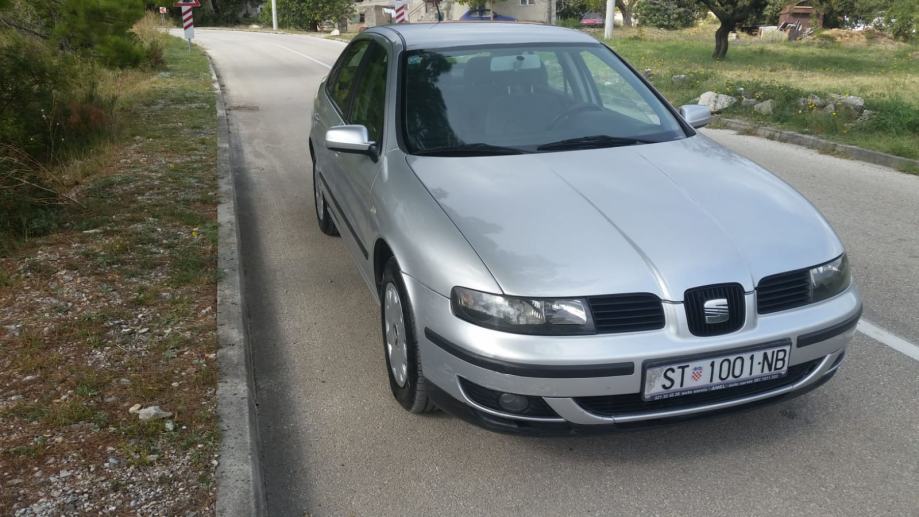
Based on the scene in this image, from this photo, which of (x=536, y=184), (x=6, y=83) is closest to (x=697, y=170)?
(x=536, y=184)

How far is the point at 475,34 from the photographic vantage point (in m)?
4.91

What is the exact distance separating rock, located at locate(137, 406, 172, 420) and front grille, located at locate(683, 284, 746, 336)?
229 centimetres

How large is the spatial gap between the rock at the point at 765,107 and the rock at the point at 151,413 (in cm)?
1056

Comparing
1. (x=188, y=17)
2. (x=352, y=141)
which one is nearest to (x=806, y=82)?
(x=352, y=141)

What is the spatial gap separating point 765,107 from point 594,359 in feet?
34.1

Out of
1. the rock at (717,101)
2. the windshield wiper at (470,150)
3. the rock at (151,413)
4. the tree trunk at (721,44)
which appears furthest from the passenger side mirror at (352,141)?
the tree trunk at (721,44)

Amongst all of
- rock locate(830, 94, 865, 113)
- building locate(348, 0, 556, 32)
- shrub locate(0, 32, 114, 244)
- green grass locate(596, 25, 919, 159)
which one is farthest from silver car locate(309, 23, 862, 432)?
building locate(348, 0, 556, 32)

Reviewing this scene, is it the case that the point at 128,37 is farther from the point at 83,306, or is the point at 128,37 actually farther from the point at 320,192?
the point at 83,306

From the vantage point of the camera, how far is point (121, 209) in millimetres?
6891

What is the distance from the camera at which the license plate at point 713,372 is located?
2.96 m

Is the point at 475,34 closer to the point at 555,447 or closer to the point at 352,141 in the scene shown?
the point at 352,141

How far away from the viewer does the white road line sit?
4.28 m

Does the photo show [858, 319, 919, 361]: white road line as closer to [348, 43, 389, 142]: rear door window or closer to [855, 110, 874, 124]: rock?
[348, 43, 389, 142]: rear door window

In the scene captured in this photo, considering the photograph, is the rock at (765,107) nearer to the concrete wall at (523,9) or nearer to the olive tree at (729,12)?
the olive tree at (729,12)
